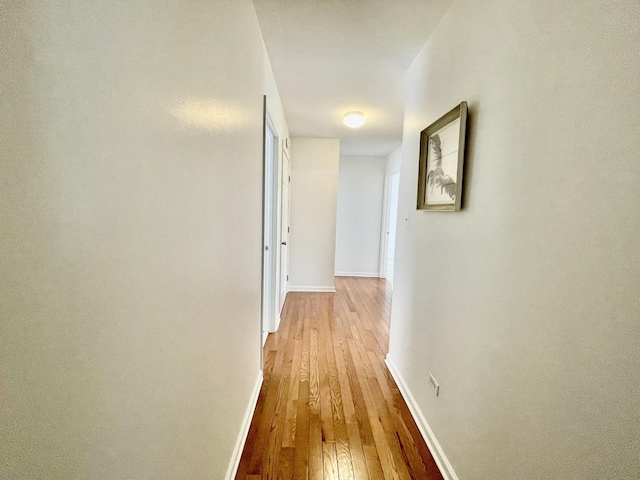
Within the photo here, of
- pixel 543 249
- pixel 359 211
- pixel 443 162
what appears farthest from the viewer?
pixel 359 211

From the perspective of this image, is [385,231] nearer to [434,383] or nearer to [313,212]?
[313,212]

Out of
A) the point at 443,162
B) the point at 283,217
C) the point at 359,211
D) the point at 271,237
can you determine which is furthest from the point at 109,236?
the point at 359,211

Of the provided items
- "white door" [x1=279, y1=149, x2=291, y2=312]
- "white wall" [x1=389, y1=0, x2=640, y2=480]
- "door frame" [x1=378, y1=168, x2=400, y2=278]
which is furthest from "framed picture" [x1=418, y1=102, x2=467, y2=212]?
"door frame" [x1=378, y1=168, x2=400, y2=278]

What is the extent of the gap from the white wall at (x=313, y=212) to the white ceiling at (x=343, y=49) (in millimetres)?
1010

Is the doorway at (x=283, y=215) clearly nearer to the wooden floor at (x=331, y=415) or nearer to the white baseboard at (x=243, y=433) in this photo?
the wooden floor at (x=331, y=415)

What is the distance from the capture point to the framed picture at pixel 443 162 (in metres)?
1.35

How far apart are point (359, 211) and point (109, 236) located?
5302mm

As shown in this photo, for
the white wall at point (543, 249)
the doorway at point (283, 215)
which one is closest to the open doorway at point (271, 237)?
the doorway at point (283, 215)

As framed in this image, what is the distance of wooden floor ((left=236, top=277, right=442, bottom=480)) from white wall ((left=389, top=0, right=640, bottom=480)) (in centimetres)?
28

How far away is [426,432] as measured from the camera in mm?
1657

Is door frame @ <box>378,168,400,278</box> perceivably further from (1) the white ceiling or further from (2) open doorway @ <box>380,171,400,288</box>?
(1) the white ceiling

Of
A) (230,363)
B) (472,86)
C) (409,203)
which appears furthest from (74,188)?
(409,203)

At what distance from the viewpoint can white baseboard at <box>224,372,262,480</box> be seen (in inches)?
54.2

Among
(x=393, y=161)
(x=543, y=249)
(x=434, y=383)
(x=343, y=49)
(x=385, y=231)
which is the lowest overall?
(x=434, y=383)
